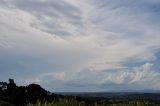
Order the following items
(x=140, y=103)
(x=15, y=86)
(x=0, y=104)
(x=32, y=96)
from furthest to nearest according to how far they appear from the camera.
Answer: (x=15, y=86) < (x=32, y=96) < (x=0, y=104) < (x=140, y=103)

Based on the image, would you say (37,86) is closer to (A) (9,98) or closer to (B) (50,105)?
(A) (9,98)

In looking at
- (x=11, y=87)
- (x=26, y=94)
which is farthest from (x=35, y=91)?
(x=11, y=87)

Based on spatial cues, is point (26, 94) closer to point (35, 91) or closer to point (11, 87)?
point (35, 91)

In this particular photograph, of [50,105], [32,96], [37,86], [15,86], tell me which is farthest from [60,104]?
[15,86]

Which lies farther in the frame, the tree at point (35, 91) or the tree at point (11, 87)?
the tree at point (11, 87)

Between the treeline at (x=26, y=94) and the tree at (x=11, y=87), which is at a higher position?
the tree at (x=11, y=87)

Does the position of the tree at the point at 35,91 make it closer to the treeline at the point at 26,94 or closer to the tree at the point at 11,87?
the treeline at the point at 26,94

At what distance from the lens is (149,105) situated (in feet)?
63.5

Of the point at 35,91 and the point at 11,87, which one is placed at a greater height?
the point at 11,87

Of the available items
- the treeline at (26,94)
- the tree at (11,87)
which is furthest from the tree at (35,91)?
the tree at (11,87)

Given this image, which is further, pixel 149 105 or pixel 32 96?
pixel 32 96

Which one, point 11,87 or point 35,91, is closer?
point 35,91

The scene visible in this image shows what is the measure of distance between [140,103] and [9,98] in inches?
1507

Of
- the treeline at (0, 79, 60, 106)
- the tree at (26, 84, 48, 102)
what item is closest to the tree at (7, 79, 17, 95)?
the treeline at (0, 79, 60, 106)
